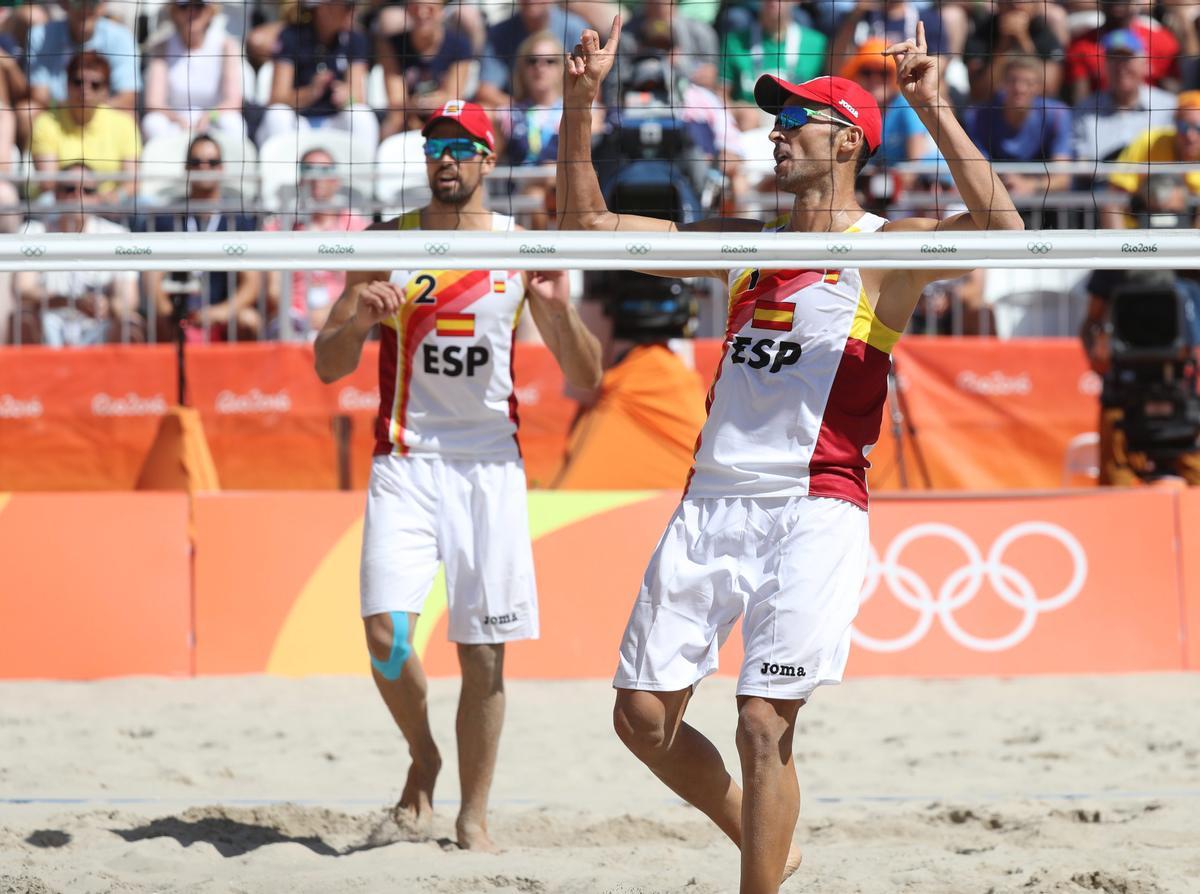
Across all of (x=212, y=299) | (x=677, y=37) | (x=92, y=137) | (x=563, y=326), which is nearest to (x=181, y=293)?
(x=212, y=299)

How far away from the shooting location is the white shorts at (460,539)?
489 centimetres

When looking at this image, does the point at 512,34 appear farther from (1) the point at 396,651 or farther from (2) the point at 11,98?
(1) the point at 396,651

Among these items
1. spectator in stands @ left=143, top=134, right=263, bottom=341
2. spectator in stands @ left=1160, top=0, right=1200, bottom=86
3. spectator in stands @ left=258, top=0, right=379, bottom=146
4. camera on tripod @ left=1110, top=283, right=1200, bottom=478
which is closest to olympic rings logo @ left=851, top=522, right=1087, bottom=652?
camera on tripod @ left=1110, top=283, right=1200, bottom=478

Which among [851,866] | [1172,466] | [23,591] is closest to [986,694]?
[1172,466]

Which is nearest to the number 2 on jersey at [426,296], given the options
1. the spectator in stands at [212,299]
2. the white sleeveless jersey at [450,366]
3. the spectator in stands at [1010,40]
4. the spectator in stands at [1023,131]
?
the white sleeveless jersey at [450,366]

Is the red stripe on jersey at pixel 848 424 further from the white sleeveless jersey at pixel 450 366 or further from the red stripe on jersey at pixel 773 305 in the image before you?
the white sleeveless jersey at pixel 450 366

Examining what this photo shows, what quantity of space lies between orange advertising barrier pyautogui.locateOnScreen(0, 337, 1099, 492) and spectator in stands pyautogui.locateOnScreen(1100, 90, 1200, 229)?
0.92 m

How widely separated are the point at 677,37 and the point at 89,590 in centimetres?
655

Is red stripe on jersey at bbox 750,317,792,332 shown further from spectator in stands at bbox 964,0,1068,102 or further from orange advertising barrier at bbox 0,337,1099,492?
spectator in stands at bbox 964,0,1068,102

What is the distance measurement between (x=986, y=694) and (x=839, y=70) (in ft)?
20.0

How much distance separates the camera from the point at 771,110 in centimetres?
402

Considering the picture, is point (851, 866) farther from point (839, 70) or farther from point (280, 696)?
point (839, 70)

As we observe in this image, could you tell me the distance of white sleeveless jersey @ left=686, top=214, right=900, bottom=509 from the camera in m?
3.83

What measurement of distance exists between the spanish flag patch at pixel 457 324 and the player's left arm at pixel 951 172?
1524 mm
